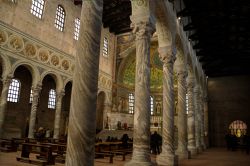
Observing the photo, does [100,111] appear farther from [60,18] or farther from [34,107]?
[60,18]

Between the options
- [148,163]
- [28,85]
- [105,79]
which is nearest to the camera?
[148,163]

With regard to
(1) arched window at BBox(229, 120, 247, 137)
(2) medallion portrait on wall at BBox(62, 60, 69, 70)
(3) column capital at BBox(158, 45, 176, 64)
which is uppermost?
(2) medallion portrait on wall at BBox(62, 60, 69, 70)

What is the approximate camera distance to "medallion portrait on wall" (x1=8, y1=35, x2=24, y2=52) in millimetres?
14920

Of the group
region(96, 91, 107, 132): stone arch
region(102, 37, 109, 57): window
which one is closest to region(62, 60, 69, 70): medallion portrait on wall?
region(96, 91, 107, 132): stone arch

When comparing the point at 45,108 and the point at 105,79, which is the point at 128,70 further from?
the point at 45,108

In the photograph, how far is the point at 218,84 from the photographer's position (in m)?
27.4

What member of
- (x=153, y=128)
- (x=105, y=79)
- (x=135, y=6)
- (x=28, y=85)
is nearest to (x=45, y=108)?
(x=28, y=85)

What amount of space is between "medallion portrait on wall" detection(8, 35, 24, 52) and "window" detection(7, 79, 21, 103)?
4792 mm

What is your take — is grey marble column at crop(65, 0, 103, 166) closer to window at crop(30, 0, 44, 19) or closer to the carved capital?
the carved capital

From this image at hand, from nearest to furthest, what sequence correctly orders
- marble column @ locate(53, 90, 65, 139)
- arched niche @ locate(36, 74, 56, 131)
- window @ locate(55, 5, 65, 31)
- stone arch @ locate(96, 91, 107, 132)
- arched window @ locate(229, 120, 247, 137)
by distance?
1. marble column @ locate(53, 90, 65, 139)
2. window @ locate(55, 5, 65, 31)
3. arched niche @ locate(36, 74, 56, 131)
4. stone arch @ locate(96, 91, 107, 132)
5. arched window @ locate(229, 120, 247, 137)

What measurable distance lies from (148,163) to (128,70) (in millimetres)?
21120

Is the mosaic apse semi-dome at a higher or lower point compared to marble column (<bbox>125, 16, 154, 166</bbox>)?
higher

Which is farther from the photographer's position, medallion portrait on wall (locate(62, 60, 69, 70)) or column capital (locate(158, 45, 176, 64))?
medallion portrait on wall (locate(62, 60, 69, 70))

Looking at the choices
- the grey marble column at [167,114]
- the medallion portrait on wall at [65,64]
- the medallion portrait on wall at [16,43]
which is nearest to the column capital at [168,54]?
the grey marble column at [167,114]
